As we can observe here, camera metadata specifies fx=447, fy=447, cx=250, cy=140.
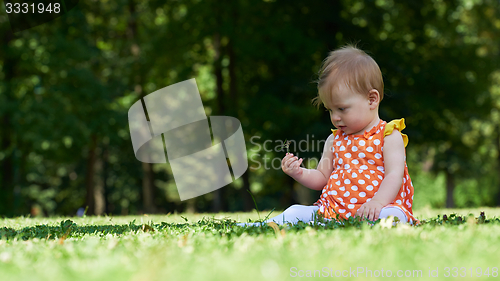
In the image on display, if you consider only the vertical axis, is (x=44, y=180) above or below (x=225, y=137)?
below

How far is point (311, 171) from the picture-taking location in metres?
3.98

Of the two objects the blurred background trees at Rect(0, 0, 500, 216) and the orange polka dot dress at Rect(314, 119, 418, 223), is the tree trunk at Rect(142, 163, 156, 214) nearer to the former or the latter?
the blurred background trees at Rect(0, 0, 500, 216)

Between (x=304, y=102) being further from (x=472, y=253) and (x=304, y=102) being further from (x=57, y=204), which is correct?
(x=57, y=204)

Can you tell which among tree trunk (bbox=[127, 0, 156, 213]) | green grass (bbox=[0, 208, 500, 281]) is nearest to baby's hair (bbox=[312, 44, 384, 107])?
green grass (bbox=[0, 208, 500, 281])

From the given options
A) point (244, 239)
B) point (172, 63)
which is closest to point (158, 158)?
point (172, 63)

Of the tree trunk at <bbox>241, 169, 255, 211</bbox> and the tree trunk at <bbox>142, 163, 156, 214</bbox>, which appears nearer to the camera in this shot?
the tree trunk at <bbox>241, 169, 255, 211</bbox>

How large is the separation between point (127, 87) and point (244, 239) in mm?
16052

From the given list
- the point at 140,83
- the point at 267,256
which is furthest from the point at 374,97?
the point at 140,83

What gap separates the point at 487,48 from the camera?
19.4 meters

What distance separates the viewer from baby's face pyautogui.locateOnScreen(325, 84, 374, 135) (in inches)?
143

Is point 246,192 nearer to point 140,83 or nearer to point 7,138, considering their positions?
point 140,83

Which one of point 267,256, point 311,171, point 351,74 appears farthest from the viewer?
point 311,171

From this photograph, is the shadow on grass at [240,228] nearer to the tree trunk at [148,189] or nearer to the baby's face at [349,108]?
the baby's face at [349,108]

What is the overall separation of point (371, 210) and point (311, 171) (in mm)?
779
